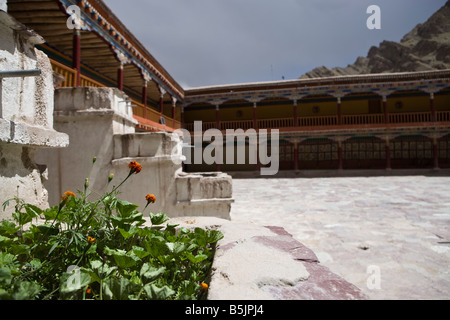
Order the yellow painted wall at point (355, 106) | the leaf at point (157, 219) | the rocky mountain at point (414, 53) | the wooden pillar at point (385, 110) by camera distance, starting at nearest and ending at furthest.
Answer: the leaf at point (157, 219)
the wooden pillar at point (385, 110)
the yellow painted wall at point (355, 106)
the rocky mountain at point (414, 53)

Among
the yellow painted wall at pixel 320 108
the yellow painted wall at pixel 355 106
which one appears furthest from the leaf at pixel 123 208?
the yellow painted wall at pixel 355 106

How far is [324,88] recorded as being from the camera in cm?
1630

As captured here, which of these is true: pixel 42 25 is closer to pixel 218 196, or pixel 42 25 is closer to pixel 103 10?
pixel 103 10

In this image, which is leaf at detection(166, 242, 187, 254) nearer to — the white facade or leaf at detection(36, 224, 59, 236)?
leaf at detection(36, 224, 59, 236)

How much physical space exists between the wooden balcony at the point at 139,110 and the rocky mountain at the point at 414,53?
35.1 m

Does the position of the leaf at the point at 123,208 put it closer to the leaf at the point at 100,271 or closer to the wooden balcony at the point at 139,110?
the leaf at the point at 100,271

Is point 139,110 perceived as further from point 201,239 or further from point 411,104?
point 411,104

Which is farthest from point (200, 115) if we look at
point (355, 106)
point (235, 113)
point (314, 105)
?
point (355, 106)

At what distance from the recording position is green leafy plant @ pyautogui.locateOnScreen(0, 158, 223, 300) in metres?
1.06

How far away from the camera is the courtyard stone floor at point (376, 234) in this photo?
2609 millimetres

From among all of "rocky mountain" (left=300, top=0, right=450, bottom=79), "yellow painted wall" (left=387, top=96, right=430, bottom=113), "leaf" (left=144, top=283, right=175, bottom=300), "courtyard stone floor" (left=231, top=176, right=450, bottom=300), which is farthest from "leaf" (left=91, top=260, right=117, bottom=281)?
"rocky mountain" (left=300, top=0, right=450, bottom=79)

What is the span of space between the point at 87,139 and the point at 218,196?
86.8 inches

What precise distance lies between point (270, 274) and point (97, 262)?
32.0 inches
